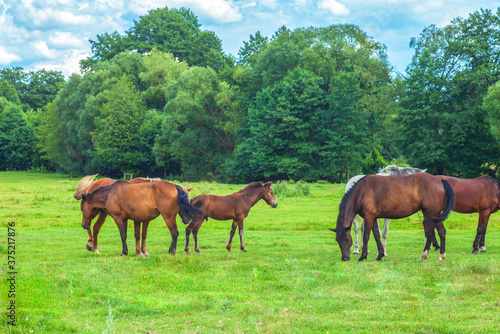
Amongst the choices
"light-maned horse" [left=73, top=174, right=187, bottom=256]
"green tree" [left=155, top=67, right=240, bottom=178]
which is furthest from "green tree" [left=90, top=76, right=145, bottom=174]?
"light-maned horse" [left=73, top=174, right=187, bottom=256]

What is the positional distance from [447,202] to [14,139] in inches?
→ 3618

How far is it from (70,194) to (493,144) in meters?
35.5

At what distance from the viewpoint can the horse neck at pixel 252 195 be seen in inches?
645

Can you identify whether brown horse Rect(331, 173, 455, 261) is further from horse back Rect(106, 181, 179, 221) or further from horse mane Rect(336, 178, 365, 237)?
horse back Rect(106, 181, 179, 221)

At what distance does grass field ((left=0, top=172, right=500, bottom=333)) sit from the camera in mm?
8422

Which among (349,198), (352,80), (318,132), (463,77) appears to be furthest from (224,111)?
(349,198)

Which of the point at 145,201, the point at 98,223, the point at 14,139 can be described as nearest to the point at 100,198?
the point at 98,223

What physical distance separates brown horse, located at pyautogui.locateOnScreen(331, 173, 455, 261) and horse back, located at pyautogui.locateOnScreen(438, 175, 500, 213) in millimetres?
1338

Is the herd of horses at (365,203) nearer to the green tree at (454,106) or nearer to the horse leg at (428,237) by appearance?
the horse leg at (428,237)

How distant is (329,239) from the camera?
19.2 metres

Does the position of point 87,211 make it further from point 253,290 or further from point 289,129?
point 289,129

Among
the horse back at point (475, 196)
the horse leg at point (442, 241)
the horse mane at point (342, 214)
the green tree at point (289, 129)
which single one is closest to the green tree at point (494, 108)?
the green tree at point (289, 129)

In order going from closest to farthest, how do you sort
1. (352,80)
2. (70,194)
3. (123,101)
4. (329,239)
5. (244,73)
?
(329,239) < (70,194) < (352,80) < (244,73) < (123,101)

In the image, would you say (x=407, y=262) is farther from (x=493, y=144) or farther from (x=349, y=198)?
(x=493, y=144)
